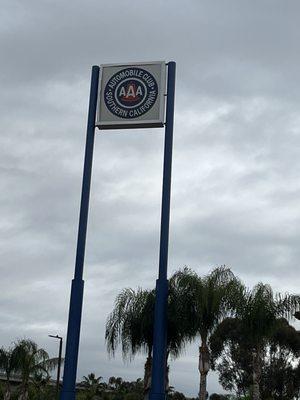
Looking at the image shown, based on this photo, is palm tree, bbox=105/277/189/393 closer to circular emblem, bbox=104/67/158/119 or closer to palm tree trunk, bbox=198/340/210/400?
palm tree trunk, bbox=198/340/210/400

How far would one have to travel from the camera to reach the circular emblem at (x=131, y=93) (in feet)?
68.4

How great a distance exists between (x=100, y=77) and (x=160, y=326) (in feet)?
26.8

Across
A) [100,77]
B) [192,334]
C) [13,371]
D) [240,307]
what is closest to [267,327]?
[240,307]

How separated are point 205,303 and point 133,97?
7.13 metres

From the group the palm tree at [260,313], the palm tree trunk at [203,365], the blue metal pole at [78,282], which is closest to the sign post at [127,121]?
the blue metal pole at [78,282]

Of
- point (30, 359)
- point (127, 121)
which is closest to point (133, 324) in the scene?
point (127, 121)

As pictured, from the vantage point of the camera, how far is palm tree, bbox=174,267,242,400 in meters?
22.3

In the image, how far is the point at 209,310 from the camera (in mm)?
22547

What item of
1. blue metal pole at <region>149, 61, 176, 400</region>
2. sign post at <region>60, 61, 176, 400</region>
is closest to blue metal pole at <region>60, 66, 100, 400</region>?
sign post at <region>60, 61, 176, 400</region>

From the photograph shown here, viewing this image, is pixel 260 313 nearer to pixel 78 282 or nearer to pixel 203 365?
pixel 203 365

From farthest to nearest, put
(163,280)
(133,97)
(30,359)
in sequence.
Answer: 1. (30,359)
2. (133,97)
3. (163,280)

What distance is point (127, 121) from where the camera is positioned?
68.2 ft

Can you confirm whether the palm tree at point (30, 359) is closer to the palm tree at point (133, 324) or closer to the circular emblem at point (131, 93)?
the palm tree at point (133, 324)

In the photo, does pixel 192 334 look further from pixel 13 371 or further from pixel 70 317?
pixel 13 371
